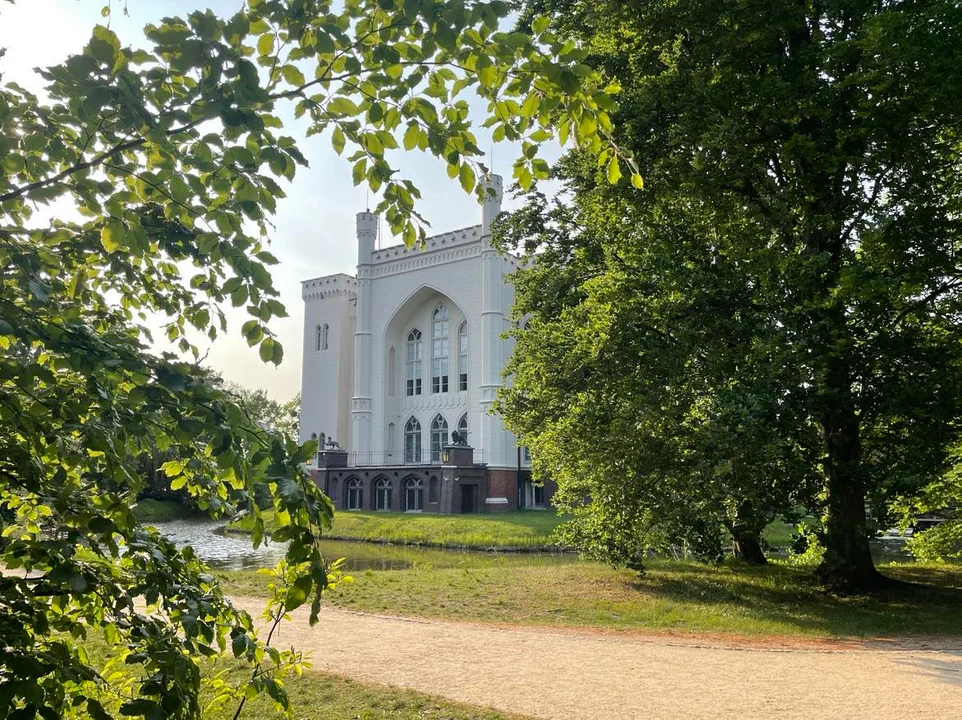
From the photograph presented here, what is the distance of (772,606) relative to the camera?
11.4 m

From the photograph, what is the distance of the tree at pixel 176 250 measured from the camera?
1861mm

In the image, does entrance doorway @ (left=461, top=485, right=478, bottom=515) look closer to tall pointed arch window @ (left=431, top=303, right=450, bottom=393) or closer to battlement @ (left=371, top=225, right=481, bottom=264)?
tall pointed arch window @ (left=431, top=303, right=450, bottom=393)

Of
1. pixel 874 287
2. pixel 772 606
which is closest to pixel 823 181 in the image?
pixel 874 287

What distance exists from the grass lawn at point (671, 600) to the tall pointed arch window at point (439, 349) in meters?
32.7

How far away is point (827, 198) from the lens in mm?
11805

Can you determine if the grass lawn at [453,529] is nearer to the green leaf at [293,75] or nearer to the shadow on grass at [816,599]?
the shadow on grass at [816,599]

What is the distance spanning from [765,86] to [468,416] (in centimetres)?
3523

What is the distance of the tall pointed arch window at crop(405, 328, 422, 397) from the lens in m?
49.2

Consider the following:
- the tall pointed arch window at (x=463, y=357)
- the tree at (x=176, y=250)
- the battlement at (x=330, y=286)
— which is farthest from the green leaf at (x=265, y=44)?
the battlement at (x=330, y=286)

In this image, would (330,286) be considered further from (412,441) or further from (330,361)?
(412,441)

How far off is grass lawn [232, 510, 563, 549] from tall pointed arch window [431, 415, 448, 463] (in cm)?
1017

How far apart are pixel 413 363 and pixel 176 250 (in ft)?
155

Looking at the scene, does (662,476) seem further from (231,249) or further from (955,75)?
(231,249)

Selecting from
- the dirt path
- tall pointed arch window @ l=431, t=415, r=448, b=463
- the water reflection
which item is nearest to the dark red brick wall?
tall pointed arch window @ l=431, t=415, r=448, b=463
